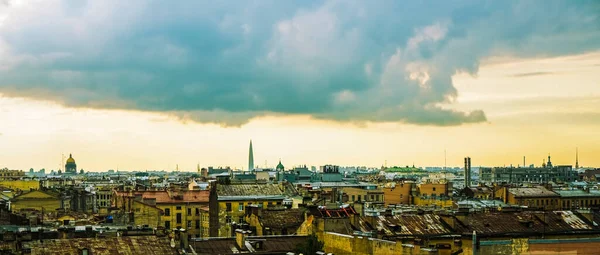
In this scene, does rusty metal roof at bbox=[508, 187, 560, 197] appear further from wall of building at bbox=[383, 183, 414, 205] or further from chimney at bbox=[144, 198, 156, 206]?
chimney at bbox=[144, 198, 156, 206]

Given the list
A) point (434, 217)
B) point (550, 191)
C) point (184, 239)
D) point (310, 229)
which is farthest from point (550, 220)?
point (550, 191)

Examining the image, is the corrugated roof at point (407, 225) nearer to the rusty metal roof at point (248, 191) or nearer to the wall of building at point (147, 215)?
the rusty metal roof at point (248, 191)

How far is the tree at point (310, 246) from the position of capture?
51.8 m

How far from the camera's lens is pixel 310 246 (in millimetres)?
52312

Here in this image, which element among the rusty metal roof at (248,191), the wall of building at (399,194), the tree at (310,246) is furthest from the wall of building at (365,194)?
the tree at (310,246)

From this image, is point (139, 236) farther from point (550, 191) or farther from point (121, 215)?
point (550, 191)

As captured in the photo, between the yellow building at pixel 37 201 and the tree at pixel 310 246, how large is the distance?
72886 millimetres

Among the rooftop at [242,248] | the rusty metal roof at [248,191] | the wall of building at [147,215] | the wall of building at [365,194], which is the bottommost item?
the wall of building at [365,194]

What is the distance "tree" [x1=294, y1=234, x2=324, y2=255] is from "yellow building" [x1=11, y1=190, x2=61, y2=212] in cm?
7289

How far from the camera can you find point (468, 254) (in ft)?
147

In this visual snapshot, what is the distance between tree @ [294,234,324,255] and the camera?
170 feet

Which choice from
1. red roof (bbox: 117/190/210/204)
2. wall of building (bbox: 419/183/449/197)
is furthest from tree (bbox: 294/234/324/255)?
wall of building (bbox: 419/183/449/197)

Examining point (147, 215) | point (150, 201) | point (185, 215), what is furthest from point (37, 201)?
point (147, 215)

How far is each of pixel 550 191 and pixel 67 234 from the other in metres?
103
